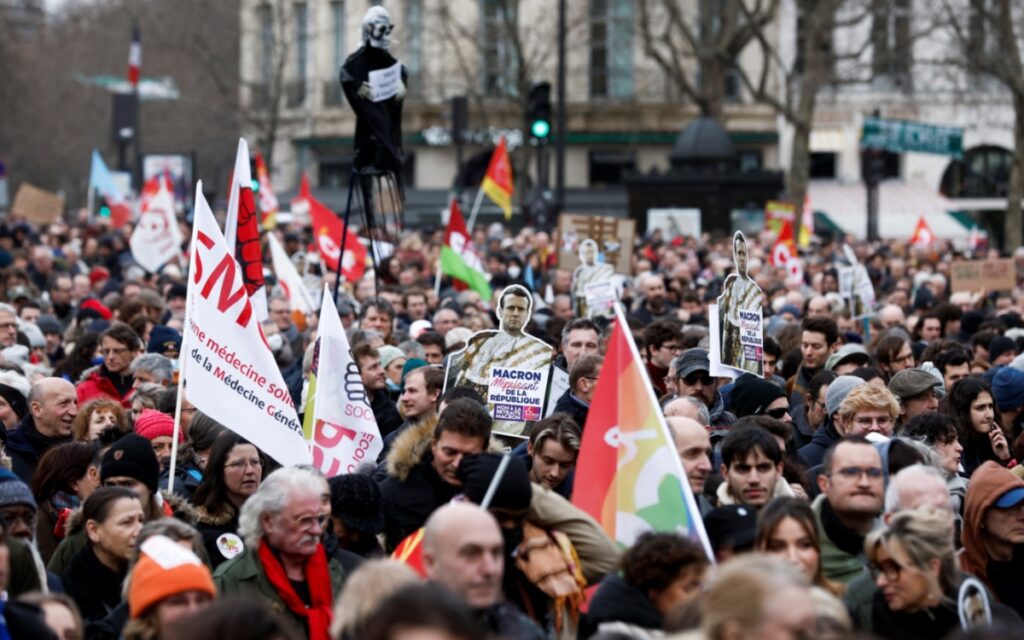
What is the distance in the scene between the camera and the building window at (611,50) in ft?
187

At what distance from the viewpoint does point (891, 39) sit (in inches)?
2077

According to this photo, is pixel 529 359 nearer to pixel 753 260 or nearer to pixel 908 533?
pixel 908 533

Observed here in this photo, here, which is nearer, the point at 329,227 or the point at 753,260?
the point at 329,227

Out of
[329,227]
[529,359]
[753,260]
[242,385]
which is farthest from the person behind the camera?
[753,260]

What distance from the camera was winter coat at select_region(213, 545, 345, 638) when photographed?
635 cm

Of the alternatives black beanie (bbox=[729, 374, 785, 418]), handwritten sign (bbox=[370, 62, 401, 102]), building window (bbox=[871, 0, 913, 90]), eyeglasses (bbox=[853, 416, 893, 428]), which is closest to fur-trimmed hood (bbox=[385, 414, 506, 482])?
eyeglasses (bbox=[853, 416, 893, 428])

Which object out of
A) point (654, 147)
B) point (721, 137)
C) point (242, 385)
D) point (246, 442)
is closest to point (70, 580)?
point (246, 442)

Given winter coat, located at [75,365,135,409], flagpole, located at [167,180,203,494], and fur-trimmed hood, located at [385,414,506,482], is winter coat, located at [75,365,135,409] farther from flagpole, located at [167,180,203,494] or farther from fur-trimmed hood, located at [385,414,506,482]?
fur-trimmed hood, located at [385,414,506,482]

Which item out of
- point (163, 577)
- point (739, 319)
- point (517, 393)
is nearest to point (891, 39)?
point (739, 319)

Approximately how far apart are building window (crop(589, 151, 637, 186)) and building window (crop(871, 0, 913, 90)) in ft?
31.2

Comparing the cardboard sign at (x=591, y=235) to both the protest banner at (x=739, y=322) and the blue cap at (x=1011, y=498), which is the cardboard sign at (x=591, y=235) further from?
the blue cap at (x=1011, y=498)

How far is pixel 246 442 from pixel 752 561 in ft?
11.5

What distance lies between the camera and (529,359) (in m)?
10.2

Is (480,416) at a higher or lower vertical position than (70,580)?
higher
